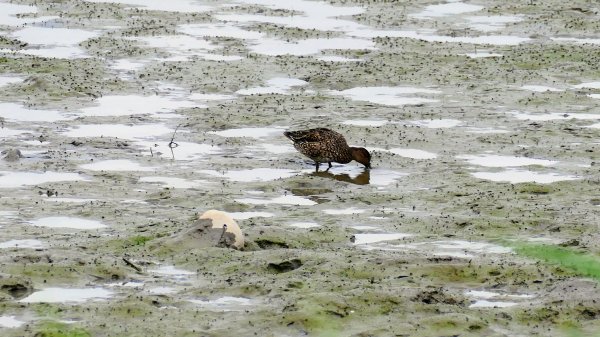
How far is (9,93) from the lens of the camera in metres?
14.2

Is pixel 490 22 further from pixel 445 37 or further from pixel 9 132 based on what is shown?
pixel 9 132

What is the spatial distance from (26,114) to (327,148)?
11.4ft

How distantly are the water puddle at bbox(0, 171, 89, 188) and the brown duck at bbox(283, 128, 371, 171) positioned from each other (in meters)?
2.05

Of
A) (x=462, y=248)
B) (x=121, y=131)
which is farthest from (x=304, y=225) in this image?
(x=121, y=131)

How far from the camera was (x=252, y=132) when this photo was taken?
1309cm

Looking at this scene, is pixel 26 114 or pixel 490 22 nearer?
pixel 26 114

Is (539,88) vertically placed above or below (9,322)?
below

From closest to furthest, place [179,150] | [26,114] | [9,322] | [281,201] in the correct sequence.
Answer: [9,322], [281,201], [179,150], [26,114]

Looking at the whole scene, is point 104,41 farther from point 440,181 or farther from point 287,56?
→ point 440,181

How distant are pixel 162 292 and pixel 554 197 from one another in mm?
4077

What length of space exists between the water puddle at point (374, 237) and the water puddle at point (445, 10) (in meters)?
10.1

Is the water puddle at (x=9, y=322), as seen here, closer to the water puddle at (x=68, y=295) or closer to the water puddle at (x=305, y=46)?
the water puddle at (x=68, y=295)

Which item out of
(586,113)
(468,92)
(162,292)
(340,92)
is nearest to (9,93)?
(340,92)

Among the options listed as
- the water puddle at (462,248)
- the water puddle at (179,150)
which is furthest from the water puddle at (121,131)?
the water puddle at (462,248)
